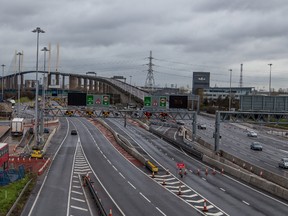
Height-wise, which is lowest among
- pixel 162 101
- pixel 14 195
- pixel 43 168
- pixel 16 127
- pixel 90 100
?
pixel 43 168

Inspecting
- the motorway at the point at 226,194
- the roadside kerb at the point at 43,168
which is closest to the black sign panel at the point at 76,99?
the roadside kerb at the point at 43,168

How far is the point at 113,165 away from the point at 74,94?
15.9 meters

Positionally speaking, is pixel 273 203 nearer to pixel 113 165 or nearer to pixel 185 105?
pixel 113 165

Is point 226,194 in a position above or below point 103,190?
above

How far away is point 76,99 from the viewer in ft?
224

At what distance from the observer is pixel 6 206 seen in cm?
2961

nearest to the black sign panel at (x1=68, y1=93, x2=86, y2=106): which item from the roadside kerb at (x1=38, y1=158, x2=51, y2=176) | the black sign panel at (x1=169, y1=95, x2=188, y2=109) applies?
the roadside kerb at (x1=38, y1=158, x2=51, y2=176)

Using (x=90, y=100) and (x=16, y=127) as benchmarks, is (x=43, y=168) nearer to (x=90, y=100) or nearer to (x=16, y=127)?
(x=90, y=100)

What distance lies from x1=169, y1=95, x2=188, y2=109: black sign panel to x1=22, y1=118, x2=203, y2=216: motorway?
11.7 metres

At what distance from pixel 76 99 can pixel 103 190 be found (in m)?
30.8

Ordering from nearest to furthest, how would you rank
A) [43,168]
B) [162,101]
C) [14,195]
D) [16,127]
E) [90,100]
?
[14,195]
[43,168]
[90,100]
[162,101]
[16,127]

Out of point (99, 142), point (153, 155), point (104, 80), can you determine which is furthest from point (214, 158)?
point (104, 80)

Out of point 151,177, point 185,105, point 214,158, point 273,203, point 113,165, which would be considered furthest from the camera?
point 185,105

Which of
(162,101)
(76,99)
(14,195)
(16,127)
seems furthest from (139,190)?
(16,127)
